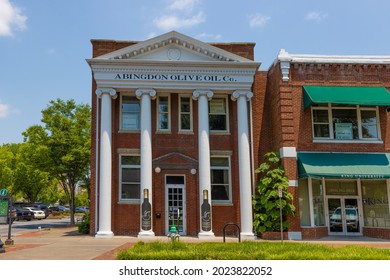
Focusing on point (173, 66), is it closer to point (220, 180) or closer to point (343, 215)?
point (220, 180)

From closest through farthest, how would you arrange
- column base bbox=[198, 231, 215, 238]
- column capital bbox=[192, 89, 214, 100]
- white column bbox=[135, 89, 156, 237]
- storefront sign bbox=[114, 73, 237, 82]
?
column base bbox=[198, 231, 215, 238] < white column bbox=[135, 89, 156, 237] < storefront sign bbox=[114, 73, 237, 82] < column capital bbox=[192, 89, 214, 100]

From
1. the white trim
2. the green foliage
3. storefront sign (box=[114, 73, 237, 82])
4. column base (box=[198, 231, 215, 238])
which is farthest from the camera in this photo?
storefront sign (box=[114, 73, 237, 82])

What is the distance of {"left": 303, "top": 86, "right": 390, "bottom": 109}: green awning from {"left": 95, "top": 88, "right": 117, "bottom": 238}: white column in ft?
32.4

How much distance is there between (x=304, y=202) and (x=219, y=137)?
18.0 ft

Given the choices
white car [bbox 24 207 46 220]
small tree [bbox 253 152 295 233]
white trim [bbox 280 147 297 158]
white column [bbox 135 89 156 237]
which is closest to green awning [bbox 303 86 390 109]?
white trim [bbox 280 147 297 158]

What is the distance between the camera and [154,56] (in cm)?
2062

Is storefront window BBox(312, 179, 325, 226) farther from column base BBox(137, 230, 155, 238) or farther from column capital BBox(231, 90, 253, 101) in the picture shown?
column base BBox(137, 230, 155, 238)

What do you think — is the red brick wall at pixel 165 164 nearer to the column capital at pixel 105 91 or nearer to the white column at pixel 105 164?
the column capital at pixel 105 91

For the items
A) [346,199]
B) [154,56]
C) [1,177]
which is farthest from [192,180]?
[1,177]

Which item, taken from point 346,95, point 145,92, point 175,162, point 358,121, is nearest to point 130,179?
point 175,162

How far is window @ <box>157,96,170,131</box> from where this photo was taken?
69.2ft

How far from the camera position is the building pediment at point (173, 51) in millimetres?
20344

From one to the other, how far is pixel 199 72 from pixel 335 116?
293 inches

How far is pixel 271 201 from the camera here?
62.8 feet
